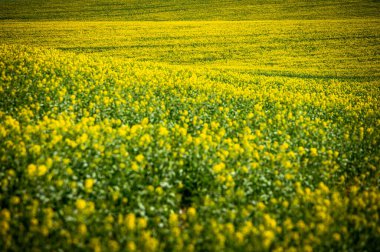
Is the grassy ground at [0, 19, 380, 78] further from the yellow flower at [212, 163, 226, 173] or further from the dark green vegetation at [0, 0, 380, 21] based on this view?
the yellow flower at [212, 163, 226, 173]

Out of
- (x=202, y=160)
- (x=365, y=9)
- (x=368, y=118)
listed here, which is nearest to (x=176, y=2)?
(x=365, y=9)

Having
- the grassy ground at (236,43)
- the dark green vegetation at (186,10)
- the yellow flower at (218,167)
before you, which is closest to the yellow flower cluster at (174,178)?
the yellow flower at (218,167)

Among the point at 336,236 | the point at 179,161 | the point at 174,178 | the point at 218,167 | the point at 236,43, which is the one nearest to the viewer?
the point at 336,236

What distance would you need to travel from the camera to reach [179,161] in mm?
5887

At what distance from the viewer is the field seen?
401 cm

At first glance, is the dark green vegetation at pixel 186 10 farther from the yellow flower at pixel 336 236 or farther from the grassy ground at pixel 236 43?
the yellow flower at pixel 336 236

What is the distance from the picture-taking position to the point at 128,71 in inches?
528

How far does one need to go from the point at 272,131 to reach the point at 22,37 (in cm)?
2684

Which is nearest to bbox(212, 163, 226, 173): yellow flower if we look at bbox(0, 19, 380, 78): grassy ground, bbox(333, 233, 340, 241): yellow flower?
bbox(333, 233, 340, 241): yellow flower

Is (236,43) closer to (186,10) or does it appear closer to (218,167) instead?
(186,10)

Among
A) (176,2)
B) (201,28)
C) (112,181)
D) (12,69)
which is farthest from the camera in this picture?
(176,2)

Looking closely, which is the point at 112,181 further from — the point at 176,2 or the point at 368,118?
the point at 176,2

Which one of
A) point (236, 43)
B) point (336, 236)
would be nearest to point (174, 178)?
point (336, 236)

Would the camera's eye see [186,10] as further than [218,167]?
Yes
